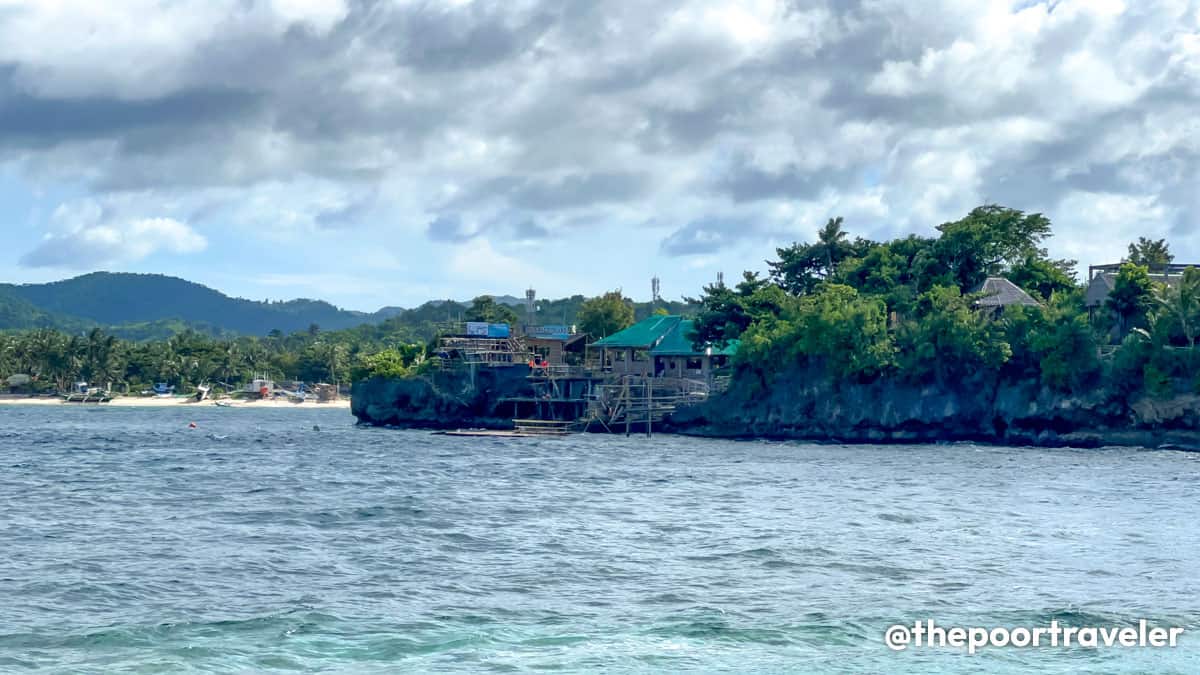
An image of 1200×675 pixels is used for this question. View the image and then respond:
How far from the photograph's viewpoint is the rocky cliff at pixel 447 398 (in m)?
89.9

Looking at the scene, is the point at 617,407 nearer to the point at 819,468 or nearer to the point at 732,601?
the point at 819,468

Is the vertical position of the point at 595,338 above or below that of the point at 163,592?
above

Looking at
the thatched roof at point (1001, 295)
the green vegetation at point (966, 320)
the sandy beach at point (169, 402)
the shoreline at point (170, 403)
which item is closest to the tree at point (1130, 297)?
the green vegetation at point (966, 320)

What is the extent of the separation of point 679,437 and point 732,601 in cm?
5613

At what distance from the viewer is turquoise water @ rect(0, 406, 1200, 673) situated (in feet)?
59.2

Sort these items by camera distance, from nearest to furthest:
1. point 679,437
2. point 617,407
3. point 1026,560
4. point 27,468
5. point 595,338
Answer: point 1026,560, point 27,468, point 679,437, point 617,407, point 595,338

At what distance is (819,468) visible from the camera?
50.0 meters

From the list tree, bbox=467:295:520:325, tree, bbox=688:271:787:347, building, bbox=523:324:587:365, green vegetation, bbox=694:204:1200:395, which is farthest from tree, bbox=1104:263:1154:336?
tree, bbox=467:295:520:325

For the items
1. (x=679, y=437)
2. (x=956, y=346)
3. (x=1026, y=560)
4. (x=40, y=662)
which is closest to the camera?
(x=40, y=662)

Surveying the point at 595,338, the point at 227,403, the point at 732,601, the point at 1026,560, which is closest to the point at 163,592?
the point at 732,601

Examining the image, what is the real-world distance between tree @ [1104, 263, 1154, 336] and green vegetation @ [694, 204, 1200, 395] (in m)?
0.05

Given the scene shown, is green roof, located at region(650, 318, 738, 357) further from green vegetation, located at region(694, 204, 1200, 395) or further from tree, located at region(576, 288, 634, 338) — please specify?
tree, located at region(576, 288, 634, 338)

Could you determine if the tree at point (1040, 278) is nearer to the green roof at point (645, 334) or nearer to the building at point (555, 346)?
the green roof at point (645, 334)

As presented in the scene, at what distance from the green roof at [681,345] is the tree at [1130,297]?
76.5 feet
